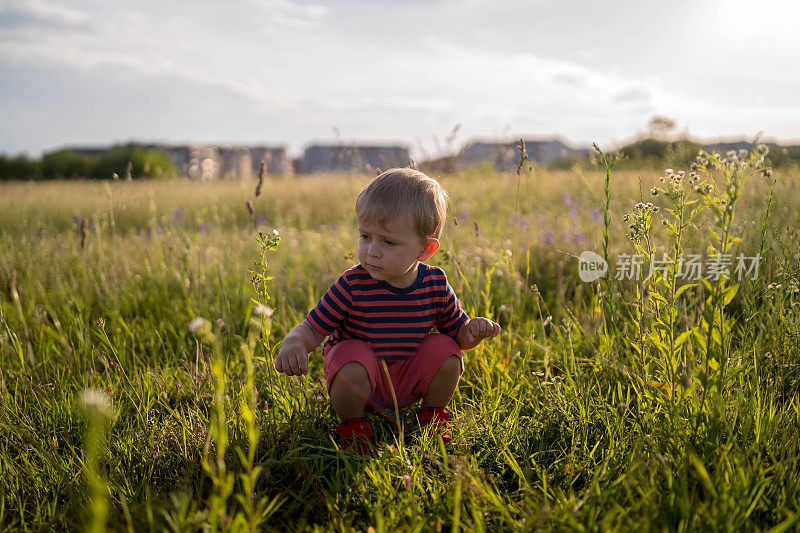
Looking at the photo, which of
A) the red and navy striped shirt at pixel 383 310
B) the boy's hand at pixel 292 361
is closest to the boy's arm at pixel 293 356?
the boy's hand at pixel 292 361

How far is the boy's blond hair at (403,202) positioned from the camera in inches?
71.4

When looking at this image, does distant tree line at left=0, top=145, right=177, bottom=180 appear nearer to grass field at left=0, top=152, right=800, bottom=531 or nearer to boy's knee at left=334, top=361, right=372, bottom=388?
grass field at left=0, top=152, right=800, bottom=531

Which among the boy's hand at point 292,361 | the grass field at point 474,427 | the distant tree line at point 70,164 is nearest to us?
the grass field at point 474,427

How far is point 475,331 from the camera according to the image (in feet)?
6.51

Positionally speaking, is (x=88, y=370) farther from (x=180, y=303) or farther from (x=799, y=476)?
(x=799, y=476)

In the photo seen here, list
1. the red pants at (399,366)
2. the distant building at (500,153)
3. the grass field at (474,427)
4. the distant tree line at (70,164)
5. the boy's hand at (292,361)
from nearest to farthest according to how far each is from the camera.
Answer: the grass field at (474,427) < the boy's hand at (292,361) < the red pants at (399,366) < the distant building at (500,153) < the distant tree line at (70,164)

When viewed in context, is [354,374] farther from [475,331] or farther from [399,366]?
[475,331]

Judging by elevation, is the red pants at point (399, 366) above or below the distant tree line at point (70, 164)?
below

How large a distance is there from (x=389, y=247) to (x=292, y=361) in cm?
51

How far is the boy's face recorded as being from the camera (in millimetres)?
1827

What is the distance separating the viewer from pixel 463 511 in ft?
4.78

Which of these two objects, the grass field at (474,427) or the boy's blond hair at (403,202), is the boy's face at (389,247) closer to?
the boy's blond hair at (403,202)

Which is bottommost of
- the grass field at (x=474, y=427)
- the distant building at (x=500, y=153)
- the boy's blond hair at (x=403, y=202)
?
the grass field at (x=474, y=427)

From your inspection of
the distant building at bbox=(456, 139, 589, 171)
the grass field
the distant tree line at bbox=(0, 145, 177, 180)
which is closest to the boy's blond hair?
the grass field
